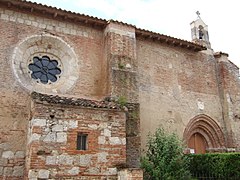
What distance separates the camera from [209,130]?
43.0ft

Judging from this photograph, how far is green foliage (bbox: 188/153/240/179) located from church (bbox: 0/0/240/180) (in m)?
1.88

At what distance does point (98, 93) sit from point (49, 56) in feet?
7.86

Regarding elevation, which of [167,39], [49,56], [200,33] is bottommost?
[49,56]

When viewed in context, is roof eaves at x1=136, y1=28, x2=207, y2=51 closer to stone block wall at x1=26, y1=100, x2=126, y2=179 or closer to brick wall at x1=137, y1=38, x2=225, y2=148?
brick wall at x1=137, y1=38, x2=225, y2=148

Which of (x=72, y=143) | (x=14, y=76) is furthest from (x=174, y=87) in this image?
(x=14, y=76)

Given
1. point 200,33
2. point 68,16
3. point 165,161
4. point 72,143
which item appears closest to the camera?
point 72,143

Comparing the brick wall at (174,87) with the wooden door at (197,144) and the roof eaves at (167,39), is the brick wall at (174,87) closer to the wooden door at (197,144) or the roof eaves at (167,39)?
the roof eaves at (167,39)

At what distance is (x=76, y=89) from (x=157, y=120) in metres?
3.70

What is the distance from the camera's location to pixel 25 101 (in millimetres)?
9305

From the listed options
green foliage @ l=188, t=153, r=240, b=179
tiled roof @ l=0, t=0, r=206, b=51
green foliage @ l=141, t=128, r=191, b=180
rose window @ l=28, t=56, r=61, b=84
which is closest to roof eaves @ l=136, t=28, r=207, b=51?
tiled roof @ l=0, t=0, r=206, b=51

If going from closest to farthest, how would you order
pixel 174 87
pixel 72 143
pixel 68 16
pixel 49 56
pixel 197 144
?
pixel 72 143 → pixel 49 56 → pixel 68 16 → pixel 174 87 → pixel 197 144

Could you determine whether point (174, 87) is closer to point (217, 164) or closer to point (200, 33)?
point (217, 164)

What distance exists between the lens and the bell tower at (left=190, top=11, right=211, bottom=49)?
48.7 ft

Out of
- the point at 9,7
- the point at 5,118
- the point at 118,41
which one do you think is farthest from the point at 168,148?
the point at 9,7
